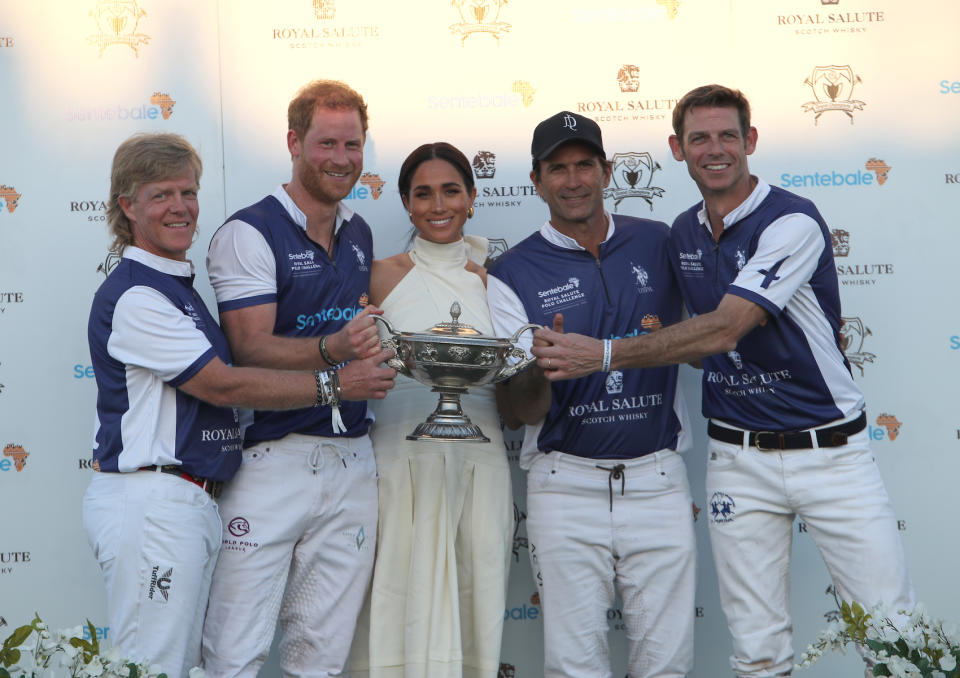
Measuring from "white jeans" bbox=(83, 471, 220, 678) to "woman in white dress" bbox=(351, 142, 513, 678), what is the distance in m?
0.79

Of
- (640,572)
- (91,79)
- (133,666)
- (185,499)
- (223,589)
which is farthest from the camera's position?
(91,79)

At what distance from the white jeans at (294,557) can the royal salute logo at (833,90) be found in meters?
2.55

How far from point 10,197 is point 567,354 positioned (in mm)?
2635

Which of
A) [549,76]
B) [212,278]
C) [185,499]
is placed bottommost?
[185,499]

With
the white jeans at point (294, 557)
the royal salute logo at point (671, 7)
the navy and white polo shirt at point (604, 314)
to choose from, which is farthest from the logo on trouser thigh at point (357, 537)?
the royal salute logo at point (671, 7)

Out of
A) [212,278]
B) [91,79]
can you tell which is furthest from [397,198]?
[91,79]

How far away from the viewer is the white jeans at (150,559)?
9.57 ft

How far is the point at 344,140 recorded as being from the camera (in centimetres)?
353

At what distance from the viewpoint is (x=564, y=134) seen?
364 centimetres

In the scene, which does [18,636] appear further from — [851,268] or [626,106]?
[851,268]

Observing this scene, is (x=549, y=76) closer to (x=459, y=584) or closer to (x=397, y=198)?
(x=397, y=198)

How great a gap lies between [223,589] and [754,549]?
1862 mm

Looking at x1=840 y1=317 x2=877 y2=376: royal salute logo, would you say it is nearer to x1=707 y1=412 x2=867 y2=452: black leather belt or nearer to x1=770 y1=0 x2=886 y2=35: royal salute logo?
x1=707 y1=412 x2=867 y2=452: black leather belt

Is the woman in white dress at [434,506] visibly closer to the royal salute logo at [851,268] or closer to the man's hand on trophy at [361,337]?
the man's hand on trophy at [361,337]
